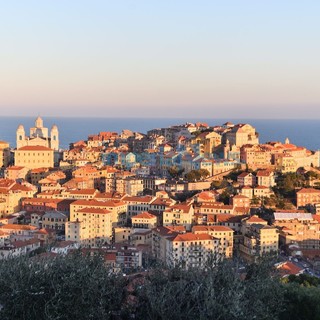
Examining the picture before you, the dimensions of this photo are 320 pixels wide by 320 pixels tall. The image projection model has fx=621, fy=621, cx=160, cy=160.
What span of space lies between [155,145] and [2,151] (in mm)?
9419

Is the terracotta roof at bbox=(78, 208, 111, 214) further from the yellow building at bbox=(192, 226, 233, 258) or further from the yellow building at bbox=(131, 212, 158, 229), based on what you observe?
the yellow building at bbox=(192, 226, 233, 258)

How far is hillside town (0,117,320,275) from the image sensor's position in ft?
71.4

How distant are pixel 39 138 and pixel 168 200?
16744 mm

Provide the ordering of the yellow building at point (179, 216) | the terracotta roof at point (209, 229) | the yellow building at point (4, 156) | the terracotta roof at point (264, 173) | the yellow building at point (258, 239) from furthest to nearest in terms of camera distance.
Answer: the yellow building at point (4, 156), the terracotta roof at point (264, 173), the yellow building at point (179, 216), the terracotta roof at point (209, 229), the yellow building at point (258, 239)

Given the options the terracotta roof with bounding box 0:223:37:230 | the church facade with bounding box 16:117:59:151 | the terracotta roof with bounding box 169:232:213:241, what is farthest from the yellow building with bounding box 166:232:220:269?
the church facade with bounding box 16:117:59:151

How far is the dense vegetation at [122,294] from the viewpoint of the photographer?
32.4ft

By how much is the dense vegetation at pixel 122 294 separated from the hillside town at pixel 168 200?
14.3ft

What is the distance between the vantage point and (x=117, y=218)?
25641mm

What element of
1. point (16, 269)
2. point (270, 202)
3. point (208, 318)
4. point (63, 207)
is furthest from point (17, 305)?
point (270, 202)

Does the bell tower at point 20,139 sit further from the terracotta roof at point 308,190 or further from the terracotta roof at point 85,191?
the terracotta roof at point 308,190

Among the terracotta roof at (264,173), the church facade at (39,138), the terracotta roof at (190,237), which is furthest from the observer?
the church facade at (39,138)

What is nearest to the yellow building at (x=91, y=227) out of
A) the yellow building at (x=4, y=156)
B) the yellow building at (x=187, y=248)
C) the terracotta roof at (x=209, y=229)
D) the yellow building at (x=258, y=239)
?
the terracotta roof at (x=209, y=229)

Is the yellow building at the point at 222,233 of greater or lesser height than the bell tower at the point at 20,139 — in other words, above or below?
below

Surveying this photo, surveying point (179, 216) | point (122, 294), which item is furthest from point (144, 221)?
point (122, 294)
